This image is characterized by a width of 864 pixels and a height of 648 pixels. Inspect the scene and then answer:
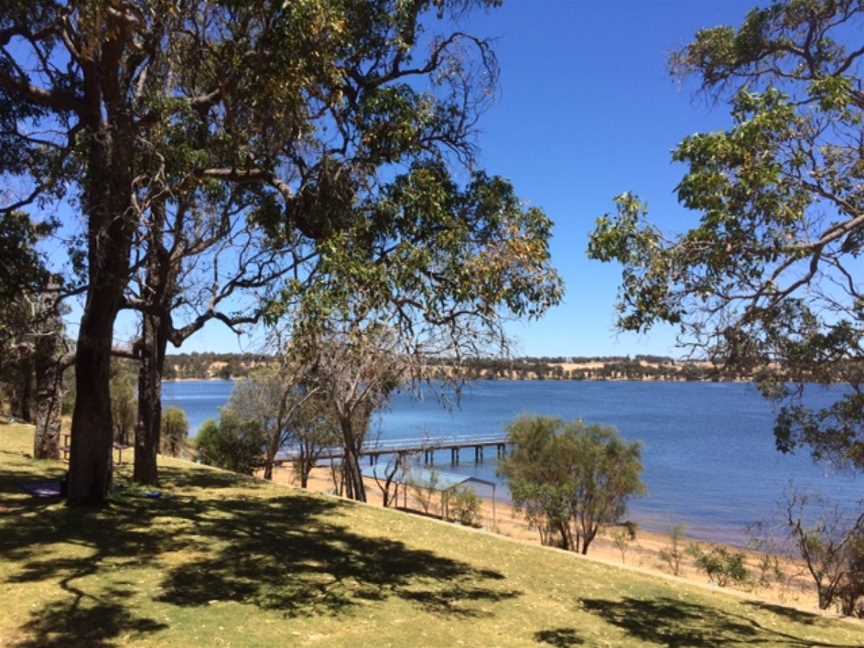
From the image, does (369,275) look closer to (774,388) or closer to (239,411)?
(774,388)

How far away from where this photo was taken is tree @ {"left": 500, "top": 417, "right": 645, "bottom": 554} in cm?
2398

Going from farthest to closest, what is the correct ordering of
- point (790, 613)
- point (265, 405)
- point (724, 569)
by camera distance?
point (265, 405) < point (724, 569) < point (790, 613)

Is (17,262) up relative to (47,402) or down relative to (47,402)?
up

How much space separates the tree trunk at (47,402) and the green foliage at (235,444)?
42.6 feet

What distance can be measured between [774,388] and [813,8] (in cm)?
419

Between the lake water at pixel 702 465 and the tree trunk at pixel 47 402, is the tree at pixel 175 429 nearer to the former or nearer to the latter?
the lake water at pixel 702 465

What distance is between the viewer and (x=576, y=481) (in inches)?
993

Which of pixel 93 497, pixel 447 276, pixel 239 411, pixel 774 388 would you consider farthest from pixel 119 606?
pixel 239 411

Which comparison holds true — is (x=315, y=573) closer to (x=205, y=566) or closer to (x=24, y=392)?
(x=205, y=566)

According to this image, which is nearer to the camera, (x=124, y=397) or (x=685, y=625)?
(x=685, y=625)

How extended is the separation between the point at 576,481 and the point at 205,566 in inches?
726

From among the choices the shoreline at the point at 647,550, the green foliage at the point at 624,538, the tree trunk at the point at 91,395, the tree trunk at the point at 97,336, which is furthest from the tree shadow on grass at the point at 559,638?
the green foliage at the point at 624,538

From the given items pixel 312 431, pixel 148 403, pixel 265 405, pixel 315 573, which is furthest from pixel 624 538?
pixel 315 573

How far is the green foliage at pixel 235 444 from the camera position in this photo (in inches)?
1211
